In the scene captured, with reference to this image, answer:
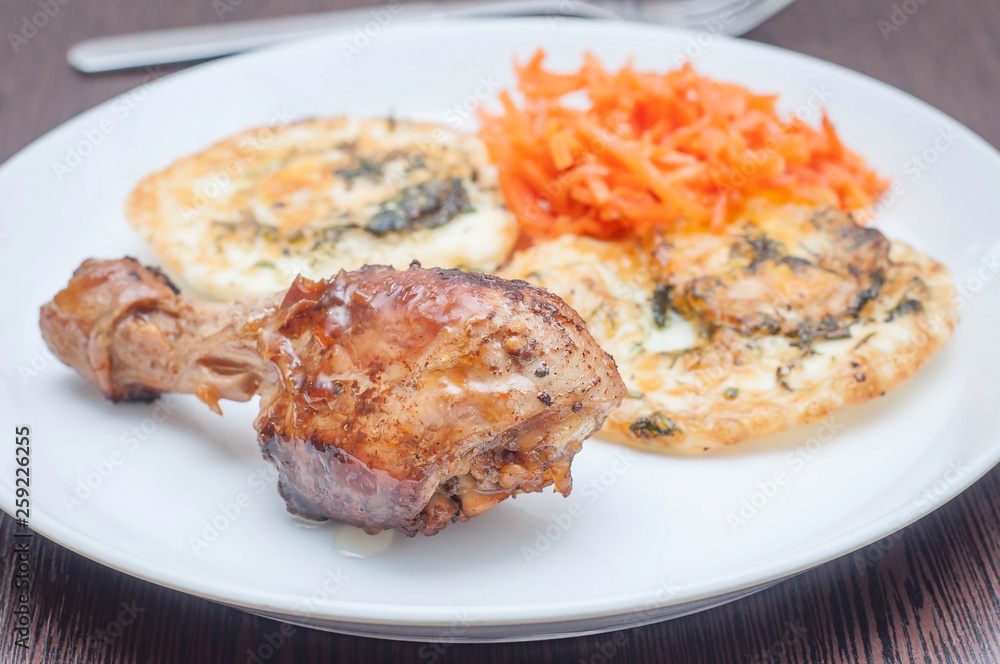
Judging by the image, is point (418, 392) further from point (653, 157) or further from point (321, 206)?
point (653, 157)

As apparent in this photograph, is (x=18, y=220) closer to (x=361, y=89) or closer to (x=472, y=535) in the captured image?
(x=361, y=89)

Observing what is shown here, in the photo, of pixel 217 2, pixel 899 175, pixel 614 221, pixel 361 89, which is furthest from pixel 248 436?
pixel 217 2

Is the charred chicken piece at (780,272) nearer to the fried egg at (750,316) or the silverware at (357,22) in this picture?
the fried egg at (750,316)

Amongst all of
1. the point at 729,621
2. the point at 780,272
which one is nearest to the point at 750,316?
the point at 780,272

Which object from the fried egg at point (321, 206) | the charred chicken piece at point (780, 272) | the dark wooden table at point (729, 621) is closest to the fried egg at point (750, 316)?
the charred chicken piece at point (780, 272)

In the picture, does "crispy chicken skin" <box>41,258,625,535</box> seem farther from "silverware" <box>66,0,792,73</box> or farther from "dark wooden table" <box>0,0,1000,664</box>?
"silverware" <box>66,0,792,73</box>

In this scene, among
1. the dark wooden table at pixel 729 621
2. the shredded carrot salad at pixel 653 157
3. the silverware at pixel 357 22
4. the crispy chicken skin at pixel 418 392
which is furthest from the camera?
the silverware at pixel 357 22

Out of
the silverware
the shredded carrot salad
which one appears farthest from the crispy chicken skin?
the silverware
